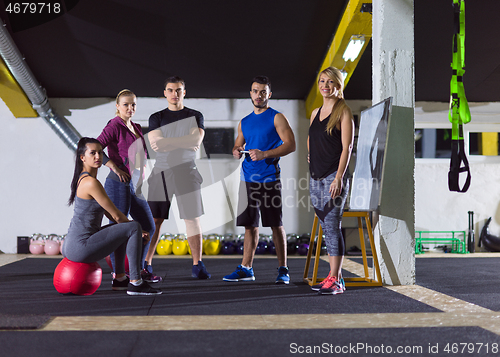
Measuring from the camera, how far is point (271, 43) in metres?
5.37

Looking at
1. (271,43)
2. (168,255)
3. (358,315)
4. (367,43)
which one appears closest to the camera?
(358,315)

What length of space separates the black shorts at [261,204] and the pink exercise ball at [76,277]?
1.13 metres

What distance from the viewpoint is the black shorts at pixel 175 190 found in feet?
11.4

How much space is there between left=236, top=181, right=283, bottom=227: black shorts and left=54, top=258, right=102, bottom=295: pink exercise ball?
3.72ft

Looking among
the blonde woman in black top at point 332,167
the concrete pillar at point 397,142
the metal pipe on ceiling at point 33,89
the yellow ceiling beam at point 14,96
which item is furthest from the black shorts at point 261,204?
the yellow ceiling beam at point 14,96

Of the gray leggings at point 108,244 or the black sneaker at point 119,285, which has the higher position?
the gray leggings at point 108,244

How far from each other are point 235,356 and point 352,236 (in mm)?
5089

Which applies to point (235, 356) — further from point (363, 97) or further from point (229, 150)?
point (363, 97)

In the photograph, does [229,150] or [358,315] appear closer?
[358,315]

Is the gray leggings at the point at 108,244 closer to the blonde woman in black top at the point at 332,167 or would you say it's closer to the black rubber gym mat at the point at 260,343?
the black rubber gym mat at the point at 260,343

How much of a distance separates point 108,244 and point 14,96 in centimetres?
400

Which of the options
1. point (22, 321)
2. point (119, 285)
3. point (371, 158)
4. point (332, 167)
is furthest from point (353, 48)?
point (22, 321)

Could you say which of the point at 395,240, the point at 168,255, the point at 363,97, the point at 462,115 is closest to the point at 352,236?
the point at 363,97

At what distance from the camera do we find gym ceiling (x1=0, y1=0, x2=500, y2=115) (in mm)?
4883
